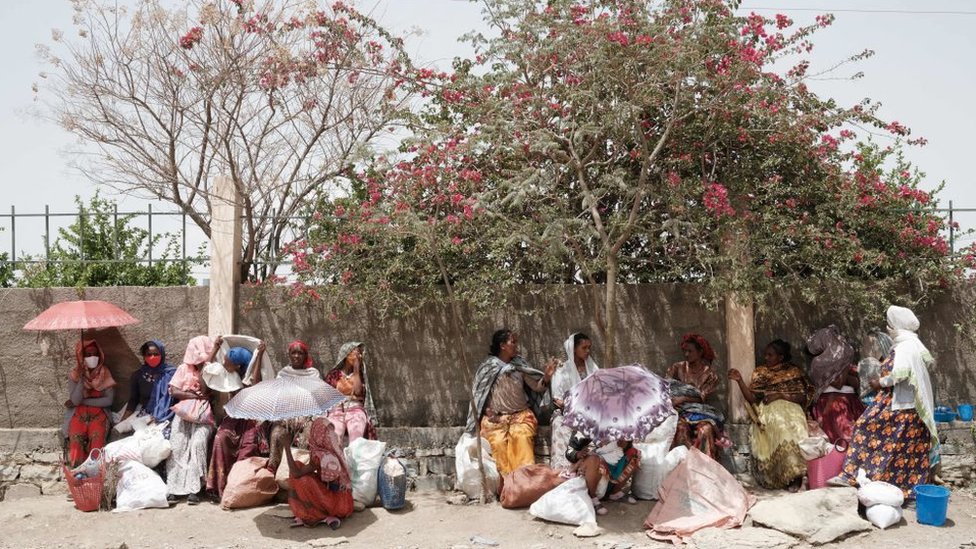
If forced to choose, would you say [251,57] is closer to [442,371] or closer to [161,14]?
[161,14]

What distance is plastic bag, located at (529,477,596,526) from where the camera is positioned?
674cm

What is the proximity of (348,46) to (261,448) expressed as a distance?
3.96 m

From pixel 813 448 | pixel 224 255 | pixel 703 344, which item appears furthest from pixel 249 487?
pixel 813 448

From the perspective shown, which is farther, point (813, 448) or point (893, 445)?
point (813, 448)

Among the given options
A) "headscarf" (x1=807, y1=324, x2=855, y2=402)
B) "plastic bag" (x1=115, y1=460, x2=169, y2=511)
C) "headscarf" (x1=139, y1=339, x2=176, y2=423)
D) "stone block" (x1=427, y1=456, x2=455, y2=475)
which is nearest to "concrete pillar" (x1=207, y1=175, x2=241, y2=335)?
"headscarf" (x1=139, y1=339, x2=176, y2=423)

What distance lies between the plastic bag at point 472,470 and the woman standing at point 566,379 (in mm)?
526

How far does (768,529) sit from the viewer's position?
21.5 ft

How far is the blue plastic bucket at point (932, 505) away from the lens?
260 inches

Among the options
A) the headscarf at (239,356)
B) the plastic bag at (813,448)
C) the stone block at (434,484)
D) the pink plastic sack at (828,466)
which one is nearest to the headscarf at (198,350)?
the headscarf at (239,356)

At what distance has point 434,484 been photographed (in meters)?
7.96

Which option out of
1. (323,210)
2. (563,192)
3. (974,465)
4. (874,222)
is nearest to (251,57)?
(323,210)

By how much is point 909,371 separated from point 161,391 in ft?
20.8

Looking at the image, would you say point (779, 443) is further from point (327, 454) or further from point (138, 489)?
point (138, 489)

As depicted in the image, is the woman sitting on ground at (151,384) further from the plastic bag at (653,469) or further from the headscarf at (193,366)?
the plastic bag at (653,469)
